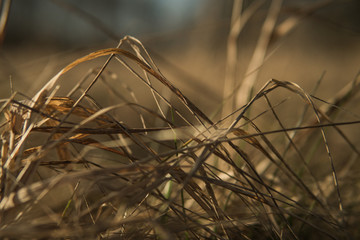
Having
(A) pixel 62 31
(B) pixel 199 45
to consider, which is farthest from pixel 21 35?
(B) pixel 199 45

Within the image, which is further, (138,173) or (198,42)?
(198,42)

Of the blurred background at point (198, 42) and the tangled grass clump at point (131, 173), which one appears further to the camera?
the blurred background at point (198, 42)

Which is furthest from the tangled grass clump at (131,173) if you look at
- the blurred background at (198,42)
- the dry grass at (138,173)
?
the blurred background at (198,42)

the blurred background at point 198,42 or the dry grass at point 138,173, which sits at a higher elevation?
the blurred background at point 198,42

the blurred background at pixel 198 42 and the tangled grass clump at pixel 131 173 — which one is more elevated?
the blurred background at pixel 198 42

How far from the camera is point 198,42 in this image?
4934mm

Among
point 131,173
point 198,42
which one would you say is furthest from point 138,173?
point 198,42

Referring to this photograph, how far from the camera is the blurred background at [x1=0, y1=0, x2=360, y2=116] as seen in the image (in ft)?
3.20

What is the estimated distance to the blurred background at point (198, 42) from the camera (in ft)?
3.20

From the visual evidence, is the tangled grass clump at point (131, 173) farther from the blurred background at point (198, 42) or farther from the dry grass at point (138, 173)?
the blurred background at point (198, 42)

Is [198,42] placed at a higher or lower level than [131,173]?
higher

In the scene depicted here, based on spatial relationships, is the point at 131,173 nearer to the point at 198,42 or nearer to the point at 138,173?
the point at 138,173

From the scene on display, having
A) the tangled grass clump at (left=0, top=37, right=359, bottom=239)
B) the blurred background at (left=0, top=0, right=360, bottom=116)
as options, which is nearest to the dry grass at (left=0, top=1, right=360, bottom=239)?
the tangled grass clump at (left=0, top=37, right=359, bottom=239)

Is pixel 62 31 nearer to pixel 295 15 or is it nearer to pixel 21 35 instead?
pixel 21 35
